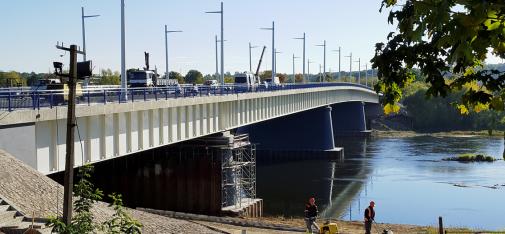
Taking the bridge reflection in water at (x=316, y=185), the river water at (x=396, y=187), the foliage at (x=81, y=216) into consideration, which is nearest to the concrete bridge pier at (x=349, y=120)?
the river water at (x=396, y=187)

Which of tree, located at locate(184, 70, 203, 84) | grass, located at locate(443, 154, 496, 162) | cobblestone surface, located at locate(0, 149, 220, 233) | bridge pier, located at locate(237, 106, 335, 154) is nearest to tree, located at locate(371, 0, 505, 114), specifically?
cobblestone surface, located at locate(0, 149, 220, 233)

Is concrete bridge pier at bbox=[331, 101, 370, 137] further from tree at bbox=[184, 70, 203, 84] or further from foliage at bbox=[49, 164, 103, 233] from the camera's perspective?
foliage at bbox=[49, 164, 103, 233]

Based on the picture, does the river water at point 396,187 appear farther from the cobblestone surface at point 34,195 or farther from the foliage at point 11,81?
the cobblestone surface at point 34,195

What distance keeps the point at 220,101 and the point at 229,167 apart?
4132 mm

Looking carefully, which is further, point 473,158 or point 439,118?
point 439,118

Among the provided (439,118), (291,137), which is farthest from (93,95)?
(439,118)

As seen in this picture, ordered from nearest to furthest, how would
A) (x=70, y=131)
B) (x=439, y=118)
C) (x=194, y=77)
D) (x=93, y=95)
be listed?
(x=70, y=131) < (x=93, y=95) < (x=439, y=118) < (x=194, y=77)

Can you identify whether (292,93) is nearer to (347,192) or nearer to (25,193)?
(347,192)

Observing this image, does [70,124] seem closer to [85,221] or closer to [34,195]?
[85,221]

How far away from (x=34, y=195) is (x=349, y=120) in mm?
104809

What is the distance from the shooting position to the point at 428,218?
41.3 meters

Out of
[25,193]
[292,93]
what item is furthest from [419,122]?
[25,193]

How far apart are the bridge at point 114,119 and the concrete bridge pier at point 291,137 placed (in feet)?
83.9

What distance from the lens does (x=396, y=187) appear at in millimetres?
54562
